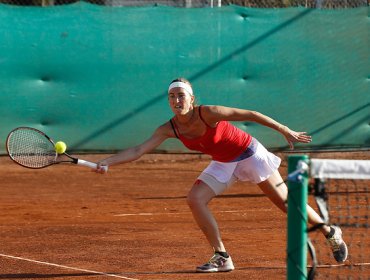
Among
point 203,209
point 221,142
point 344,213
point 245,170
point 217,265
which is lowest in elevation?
point 217,265

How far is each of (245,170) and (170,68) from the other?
7.34m

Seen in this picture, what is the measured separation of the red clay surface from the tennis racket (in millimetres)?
826

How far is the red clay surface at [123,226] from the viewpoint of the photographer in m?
7.48

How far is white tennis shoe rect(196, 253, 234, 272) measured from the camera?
7273 mm

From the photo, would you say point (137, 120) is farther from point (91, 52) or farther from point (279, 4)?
point (279, 4)

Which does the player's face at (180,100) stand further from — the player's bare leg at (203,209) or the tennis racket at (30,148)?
the tennis racket at (30,148)

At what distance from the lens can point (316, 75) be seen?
15.0 meters

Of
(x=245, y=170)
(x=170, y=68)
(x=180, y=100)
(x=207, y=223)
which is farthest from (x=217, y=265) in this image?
(x=170, y=68)

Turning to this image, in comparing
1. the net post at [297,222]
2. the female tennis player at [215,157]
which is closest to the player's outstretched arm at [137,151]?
the female tennis player at [215,157]

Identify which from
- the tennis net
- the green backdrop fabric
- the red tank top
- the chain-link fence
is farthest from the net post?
the chain-link fence


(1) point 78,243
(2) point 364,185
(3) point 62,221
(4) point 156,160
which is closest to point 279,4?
(4) point 156,160

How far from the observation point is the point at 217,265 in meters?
7.27

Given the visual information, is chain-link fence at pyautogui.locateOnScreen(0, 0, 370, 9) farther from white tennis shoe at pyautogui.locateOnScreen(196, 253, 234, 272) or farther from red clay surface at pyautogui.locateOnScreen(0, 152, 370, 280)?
white tennis shoe at pyautogui.locateOnScreen(196, 253, 234, 272)

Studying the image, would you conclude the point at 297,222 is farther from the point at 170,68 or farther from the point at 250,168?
the point at 170,68
